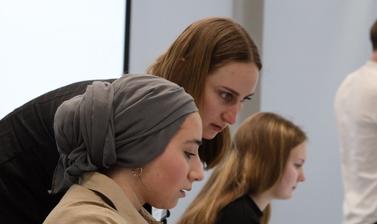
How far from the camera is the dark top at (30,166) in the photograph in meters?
1.32

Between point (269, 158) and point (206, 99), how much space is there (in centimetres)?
90

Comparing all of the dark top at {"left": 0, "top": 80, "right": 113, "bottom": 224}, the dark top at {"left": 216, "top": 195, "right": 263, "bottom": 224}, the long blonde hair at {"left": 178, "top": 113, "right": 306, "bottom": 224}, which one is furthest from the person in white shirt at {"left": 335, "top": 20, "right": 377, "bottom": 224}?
the dark top at {"left": 0, "top": 80, "right": 113, "bottom": 224}

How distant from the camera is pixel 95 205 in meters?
1.02

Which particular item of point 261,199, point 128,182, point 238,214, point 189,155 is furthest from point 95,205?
point 261,199

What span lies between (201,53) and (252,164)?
0.95 m

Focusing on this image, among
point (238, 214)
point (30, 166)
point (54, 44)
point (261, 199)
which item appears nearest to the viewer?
point (30, 166)

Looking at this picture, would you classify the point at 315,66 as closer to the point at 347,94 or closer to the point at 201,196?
the point at 347,94

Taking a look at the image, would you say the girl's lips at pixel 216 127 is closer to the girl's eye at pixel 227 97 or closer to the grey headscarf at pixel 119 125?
the girl's eye at pixel 227 97

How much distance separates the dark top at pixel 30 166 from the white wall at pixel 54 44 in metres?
1.23

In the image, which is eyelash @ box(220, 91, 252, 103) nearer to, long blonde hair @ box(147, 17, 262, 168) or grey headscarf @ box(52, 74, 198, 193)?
long blonde hair @ box(147, 17, 262, 168)

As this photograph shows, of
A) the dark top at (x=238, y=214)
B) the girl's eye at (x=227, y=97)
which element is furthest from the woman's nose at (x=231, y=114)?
the dark top at (x=238, y=214)

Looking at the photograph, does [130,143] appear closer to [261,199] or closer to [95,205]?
[95,205]

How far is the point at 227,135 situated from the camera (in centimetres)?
162

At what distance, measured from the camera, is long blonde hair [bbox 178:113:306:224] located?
2.16m
